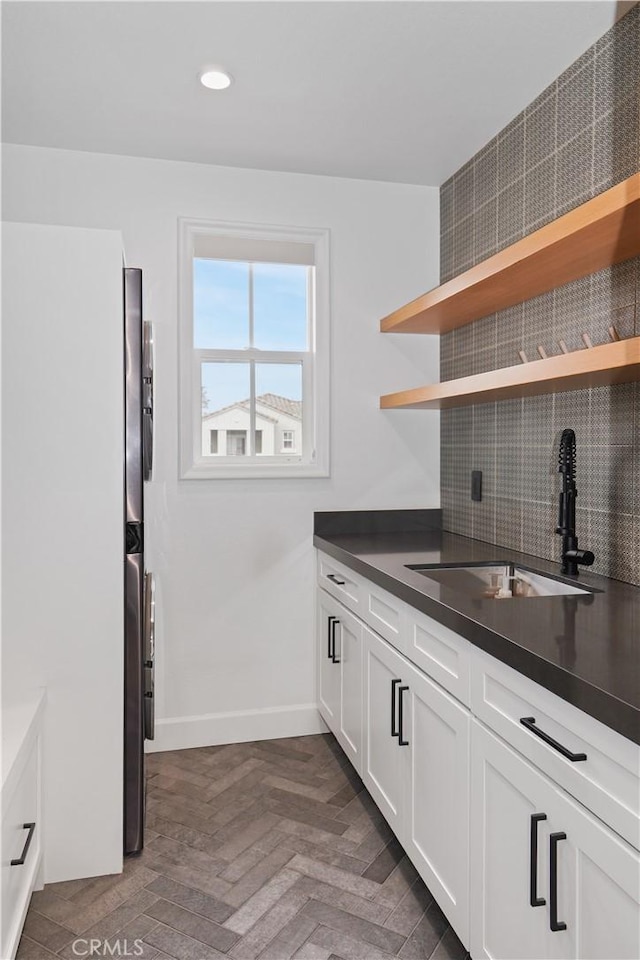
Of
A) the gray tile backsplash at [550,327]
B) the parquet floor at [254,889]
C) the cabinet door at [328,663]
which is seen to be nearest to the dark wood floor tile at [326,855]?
the parquet floor at [254,889]

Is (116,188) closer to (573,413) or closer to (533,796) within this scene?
(573,413)

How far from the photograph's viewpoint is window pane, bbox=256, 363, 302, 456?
3184 mm

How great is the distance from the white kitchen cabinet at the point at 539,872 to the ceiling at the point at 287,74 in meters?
2.00

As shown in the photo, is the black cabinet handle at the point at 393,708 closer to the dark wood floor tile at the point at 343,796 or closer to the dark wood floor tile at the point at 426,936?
the dark wood floor tile at the point at 426,936

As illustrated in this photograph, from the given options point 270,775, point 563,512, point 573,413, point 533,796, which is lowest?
point 270,775

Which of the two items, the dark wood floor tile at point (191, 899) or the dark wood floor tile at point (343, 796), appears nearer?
the dark wood floor tile at point (191, 899)

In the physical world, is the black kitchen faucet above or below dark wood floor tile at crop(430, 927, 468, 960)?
above

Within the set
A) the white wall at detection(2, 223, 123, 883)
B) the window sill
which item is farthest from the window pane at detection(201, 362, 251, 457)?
the white wall at detection(2, 223, 123, 883)

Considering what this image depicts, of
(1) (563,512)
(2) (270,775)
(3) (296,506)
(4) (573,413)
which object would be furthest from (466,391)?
(2) (270,775)

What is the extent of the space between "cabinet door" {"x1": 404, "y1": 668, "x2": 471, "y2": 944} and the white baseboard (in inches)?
48.5

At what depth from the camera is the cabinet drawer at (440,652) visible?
1591mm

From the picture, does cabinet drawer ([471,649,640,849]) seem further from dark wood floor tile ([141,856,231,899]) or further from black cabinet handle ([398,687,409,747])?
dark wood floor tile ([141,856,231,899])

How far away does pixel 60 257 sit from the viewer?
6.66 ft

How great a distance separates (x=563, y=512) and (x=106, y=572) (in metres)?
1.43
